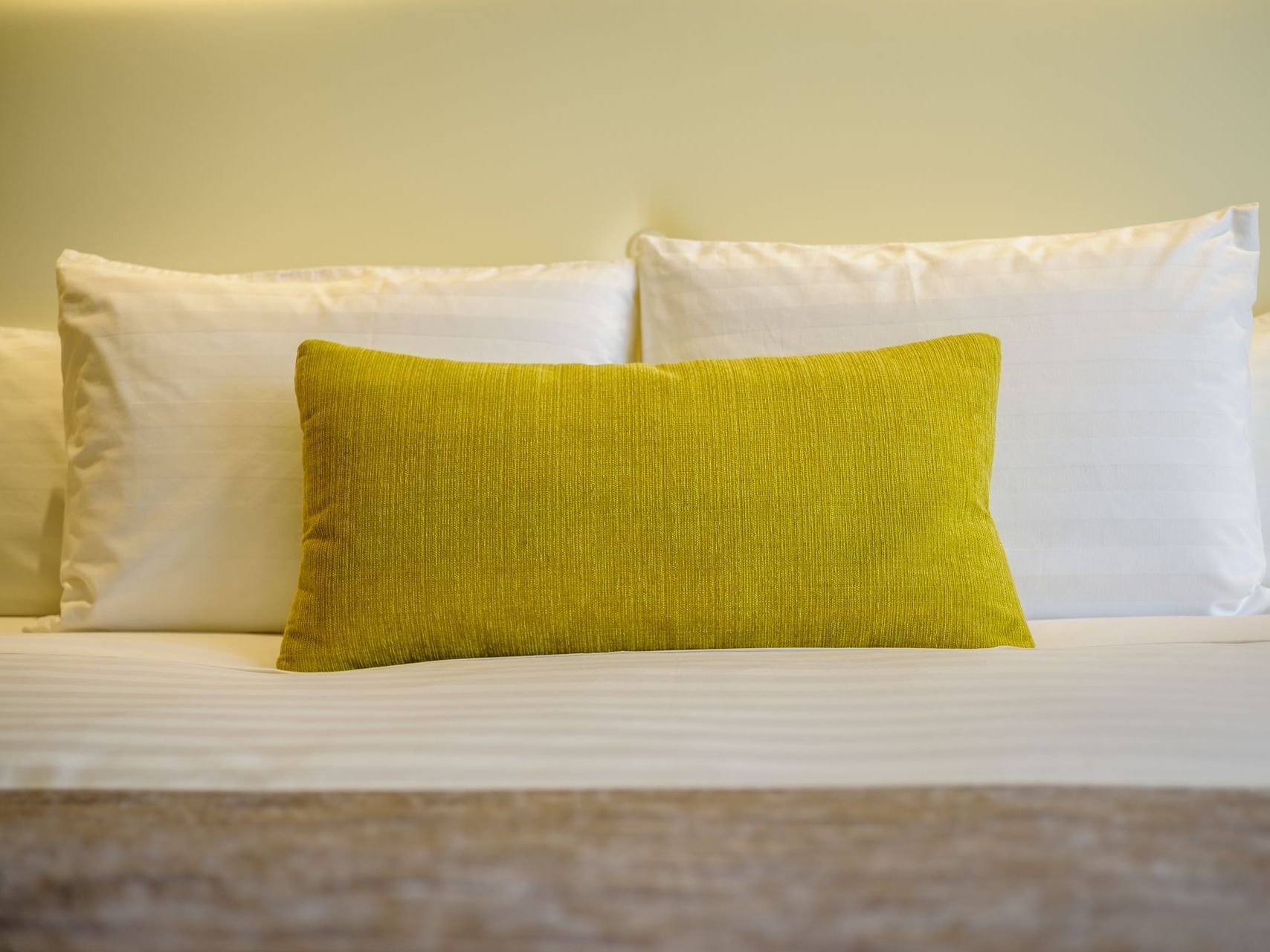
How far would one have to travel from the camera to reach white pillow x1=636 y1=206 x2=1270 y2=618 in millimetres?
1263

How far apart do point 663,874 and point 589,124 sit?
151 centimetres

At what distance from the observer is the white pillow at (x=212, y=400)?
1280mm

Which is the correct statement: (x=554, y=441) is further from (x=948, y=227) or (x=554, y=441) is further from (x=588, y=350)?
(x=948, y=227)

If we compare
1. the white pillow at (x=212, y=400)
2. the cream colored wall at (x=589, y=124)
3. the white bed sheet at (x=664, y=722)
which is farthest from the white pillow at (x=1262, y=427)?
the white pillow at (x=212, y=400)

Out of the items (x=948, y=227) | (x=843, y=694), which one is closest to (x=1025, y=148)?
(x=948, y=227)

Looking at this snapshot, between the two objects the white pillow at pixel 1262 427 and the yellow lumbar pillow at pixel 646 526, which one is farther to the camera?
the white pillow at pixel 1262 427

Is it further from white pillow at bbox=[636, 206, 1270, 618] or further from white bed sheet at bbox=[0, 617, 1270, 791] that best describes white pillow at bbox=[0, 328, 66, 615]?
white pillow at bbox=[636, 206, 1270, 618]

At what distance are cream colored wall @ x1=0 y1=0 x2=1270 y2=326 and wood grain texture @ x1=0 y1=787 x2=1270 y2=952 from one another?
1.33 metres

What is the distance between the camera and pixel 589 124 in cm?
175

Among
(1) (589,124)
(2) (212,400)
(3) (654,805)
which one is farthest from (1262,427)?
(2) (212,400)

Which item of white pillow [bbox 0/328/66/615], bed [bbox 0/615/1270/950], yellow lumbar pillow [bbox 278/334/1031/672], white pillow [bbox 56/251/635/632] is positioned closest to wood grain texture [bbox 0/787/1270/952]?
bed [bbox 0/615/1270/950]

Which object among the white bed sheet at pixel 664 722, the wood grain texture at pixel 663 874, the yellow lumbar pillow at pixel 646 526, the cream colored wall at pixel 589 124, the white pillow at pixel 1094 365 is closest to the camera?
the wood grain texture at pixel 663 874

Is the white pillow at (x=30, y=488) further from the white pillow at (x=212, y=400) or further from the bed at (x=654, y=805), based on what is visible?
the bed at (x=654, y=805)

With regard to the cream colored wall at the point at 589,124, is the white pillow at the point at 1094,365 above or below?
below
